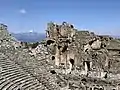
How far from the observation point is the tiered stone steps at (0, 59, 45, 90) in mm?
15611

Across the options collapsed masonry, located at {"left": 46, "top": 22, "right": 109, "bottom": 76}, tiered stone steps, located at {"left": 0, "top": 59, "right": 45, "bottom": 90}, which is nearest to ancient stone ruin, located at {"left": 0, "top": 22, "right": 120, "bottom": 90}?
collapsed masonry, located at {"left": 46, "top": 22, "right": 109, "bottom": 76}

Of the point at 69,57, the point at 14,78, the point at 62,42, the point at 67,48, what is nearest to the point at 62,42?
the point at 62,42

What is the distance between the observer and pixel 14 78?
16.9 meters

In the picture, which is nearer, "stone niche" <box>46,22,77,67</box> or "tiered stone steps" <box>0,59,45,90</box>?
"tiered stone steps" <box>0,59,45,90</box>

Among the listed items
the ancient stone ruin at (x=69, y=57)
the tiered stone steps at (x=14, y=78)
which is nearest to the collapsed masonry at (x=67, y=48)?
the ancient stone ruin at (x=69, y=57)

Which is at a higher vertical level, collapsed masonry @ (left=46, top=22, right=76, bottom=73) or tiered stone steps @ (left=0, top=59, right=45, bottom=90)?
collapsed masonry @ (left=46, top=22, right=76, bottom=73)

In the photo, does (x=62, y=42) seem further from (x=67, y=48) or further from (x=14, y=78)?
(x=14, y=78)

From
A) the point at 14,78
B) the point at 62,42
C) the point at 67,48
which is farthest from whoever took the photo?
the point at 67,48

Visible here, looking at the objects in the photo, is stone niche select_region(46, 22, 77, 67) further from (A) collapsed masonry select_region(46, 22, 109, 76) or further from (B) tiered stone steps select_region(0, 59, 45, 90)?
(B) tiered stone steps select_region(0, 59, 45, 90)

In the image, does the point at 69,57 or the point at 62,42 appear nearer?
the point at 62,42

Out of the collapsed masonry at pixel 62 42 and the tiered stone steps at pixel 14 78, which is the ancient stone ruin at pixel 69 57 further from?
the tiered stone steps at pixel 14 78

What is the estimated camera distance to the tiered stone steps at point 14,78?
51.2 ft

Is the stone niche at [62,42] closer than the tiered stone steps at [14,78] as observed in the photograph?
No

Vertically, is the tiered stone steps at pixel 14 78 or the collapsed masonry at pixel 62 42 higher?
the collapsed masonry at pixel 62 42
